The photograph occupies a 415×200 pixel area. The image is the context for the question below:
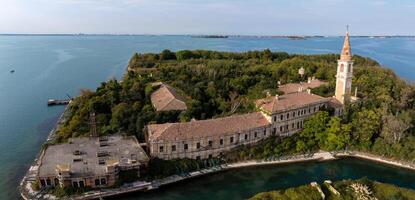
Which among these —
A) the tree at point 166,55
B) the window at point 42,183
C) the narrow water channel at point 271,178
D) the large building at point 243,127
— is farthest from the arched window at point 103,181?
the tree at point 166,55

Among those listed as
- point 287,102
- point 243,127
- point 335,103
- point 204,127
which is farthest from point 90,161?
point 335,103

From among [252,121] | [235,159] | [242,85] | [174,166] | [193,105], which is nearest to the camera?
[174,166]

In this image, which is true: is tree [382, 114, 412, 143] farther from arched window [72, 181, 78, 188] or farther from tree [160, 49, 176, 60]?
tree [160, 49, 176, 60]

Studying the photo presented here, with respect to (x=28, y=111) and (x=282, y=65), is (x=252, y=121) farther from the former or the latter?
(x=28, y=111)

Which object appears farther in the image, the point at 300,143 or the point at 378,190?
the point at 300,143

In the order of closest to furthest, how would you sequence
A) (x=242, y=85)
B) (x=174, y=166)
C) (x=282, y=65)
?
(x=174, y=166)
(x=242, y=85)
(x=282, y=65)

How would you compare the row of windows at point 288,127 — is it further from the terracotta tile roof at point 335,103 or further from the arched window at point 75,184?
the arched window at point 75,184

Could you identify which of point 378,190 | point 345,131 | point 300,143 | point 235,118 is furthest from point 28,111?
point 378,190
